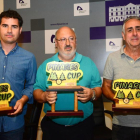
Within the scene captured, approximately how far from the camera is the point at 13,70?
1604mm

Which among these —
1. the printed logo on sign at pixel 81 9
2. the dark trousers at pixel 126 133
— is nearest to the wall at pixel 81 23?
the printed logo on sign at pixel 81 9

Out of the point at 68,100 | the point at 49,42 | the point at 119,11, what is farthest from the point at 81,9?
the point at 68,100

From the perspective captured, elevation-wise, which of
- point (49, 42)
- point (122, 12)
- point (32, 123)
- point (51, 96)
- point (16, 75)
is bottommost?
point (32, 123)

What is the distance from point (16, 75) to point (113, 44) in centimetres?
163

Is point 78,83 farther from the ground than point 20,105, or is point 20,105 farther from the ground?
point 78,83

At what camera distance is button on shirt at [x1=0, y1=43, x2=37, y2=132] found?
158 centimetres

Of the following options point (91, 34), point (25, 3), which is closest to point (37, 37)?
point (25, 3)

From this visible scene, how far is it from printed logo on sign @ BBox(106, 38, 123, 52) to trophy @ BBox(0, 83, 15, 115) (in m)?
1.73

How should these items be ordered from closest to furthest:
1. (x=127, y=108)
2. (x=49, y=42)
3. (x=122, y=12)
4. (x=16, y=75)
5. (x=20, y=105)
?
(x=127, y=108), (x=20, y=105), (x=16, y=75), (x=122, y=12), (x=49, y=42)

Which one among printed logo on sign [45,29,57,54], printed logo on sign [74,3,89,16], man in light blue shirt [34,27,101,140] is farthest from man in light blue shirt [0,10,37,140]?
printed logo on sign [74,3,89,16]

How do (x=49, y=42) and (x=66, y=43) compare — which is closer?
(x=66, y=43)

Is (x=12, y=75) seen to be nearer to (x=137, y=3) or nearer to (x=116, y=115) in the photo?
(x=116, y=115)

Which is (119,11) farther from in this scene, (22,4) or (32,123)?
(32,123)

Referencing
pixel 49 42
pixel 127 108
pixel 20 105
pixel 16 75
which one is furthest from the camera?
pixel 49 42
